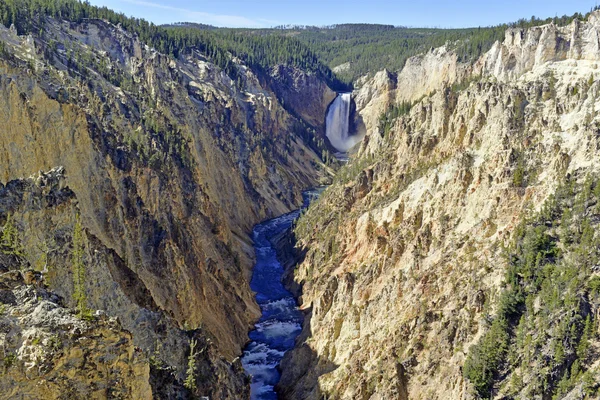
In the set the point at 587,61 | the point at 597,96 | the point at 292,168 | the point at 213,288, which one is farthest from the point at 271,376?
the point at 292,168

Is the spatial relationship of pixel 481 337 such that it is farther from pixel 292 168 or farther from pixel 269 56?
pixel 269 56

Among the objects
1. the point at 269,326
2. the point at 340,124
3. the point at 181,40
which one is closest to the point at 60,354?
the point at 269,326

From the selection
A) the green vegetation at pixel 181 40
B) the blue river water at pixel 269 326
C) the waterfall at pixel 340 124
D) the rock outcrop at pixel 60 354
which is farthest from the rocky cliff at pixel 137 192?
the waterfall at pixel 340 124

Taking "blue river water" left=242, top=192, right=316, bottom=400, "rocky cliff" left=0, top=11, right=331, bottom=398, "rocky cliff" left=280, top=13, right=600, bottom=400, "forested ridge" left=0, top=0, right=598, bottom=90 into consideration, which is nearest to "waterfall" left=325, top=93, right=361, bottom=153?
"forested ridge" left=0, top=0, right=598, bottom=90

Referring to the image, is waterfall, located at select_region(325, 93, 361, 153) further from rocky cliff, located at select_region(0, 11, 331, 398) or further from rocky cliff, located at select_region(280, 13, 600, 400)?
rocky cliff, located at select_region(280, 13, 600, 400)

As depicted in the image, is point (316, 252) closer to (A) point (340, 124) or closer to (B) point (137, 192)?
(B) point (137, 192)

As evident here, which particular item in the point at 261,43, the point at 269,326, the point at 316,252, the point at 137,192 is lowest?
the point at 269,326

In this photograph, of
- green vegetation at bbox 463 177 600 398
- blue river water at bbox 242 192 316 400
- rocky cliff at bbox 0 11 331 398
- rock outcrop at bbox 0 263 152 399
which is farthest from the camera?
blue river water at bbox 242 192 316 400
